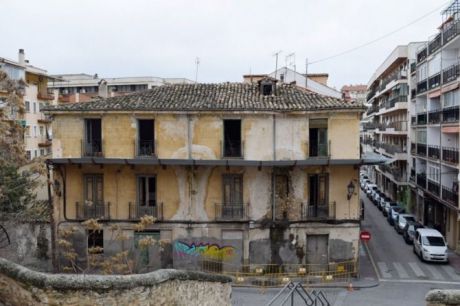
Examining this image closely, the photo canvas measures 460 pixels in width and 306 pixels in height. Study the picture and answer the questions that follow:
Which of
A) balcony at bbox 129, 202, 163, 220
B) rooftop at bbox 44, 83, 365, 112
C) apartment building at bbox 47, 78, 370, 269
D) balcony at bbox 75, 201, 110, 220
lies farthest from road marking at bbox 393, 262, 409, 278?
balcony at bbox 75, 201, 110, 220

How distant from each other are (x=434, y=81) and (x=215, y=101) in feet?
72.5

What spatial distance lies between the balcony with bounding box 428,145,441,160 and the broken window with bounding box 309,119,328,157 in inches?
636

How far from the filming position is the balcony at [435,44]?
3934 centimetres

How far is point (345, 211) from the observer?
90.6 feet

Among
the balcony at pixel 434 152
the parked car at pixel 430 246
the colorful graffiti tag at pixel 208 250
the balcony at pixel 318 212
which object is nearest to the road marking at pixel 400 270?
the parked car at pixel 430 246

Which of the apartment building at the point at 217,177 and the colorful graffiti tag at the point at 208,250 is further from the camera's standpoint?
the colorful graffiti tag at the point at 208,250

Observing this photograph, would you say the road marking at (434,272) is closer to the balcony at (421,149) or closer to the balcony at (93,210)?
the balcony at (421,149)

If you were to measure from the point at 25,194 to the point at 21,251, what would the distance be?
4.49m

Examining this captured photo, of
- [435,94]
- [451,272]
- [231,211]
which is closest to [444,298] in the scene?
[231,211]

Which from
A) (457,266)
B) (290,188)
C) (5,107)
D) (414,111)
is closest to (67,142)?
(5,107)

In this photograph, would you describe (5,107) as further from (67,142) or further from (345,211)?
(345,211)

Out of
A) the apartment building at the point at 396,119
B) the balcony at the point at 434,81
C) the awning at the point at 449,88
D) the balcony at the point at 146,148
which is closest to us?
the balcony at the point at 146,148

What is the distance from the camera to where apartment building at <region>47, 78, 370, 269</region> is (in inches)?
1072

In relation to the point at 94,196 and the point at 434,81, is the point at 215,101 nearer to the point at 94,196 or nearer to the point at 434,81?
the point at 94,196
